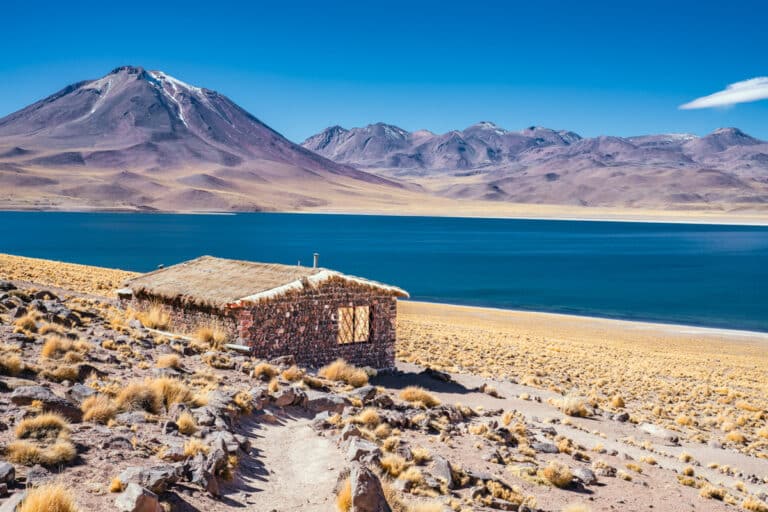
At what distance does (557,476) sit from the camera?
9.43 meters

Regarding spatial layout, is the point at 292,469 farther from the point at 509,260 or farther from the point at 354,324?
the point at 509,260

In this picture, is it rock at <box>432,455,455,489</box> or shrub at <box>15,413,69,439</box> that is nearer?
shrub at <box>15,413,69,439</box>

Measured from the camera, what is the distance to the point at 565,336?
104 feet

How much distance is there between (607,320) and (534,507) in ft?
110

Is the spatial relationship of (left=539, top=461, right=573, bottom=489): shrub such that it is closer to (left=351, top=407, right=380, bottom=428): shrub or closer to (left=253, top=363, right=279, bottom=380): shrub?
(left=351, top=407, right=380, bottom=428): shrub

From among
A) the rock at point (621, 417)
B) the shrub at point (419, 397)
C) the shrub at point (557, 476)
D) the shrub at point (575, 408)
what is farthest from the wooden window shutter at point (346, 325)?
the shrub at point (557, 476)

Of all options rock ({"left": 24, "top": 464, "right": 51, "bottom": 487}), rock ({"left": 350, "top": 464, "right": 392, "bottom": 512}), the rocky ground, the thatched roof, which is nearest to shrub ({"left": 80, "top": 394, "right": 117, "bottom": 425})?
the rocky ground

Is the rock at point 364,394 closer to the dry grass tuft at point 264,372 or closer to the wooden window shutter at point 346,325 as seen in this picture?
the dry grass tuft at point 264,372

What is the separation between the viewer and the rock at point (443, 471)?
329 inches

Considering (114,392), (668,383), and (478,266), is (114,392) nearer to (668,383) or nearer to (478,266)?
(668,383)

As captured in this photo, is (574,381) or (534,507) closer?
(534,507)

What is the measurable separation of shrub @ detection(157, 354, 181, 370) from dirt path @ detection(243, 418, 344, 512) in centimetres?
263

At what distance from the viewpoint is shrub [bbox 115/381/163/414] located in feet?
29.1

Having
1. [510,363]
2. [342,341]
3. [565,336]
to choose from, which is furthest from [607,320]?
[342,341]
